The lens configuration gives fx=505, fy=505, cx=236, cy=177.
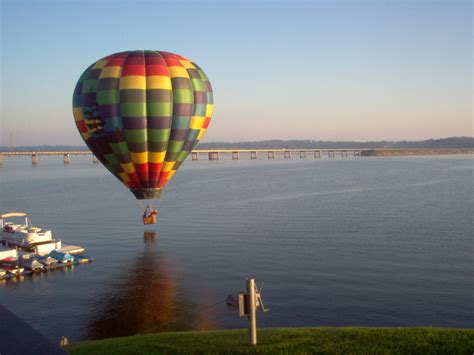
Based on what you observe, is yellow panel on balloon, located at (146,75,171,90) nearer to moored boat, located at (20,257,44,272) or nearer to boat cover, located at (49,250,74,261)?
boat cover, located at (49,250,74,261)

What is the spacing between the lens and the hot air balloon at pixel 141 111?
111ft

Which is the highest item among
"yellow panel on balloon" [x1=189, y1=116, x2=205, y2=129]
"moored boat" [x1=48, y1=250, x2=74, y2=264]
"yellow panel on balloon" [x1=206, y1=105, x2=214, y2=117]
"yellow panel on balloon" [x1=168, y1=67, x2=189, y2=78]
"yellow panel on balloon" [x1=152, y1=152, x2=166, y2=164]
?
"yellow panel on balloon" [x1=168, y1=67, x2=189, y2=78]

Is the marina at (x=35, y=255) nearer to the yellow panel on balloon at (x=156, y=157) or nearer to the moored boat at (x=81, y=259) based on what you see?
the moored boat at (x=81, y=259)

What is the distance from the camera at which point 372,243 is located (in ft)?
161

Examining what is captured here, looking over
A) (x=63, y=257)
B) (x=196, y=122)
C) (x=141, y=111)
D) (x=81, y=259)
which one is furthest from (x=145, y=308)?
(x=63, y=257)

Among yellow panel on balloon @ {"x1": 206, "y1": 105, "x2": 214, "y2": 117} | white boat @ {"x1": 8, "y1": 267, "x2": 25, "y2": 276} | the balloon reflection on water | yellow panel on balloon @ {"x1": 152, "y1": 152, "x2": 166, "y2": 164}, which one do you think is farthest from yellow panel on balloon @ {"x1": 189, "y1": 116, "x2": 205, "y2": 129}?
white boat @ {"x1": 8, "y1": 267, "x2": 25, "y2": 276}

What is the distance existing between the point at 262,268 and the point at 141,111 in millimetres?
15854

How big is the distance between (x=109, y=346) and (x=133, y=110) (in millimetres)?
19163

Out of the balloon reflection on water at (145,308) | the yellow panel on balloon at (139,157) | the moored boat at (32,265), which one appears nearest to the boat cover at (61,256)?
the moored boat at (32,265)

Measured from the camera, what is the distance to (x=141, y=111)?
3375 cm

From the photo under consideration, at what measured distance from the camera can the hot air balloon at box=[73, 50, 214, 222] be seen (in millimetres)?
33750

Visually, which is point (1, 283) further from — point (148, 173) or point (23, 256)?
point (148, 173)

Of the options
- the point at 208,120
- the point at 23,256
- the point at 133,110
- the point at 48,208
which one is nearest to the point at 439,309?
the point at 208,120

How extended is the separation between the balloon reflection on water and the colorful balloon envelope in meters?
6.92
